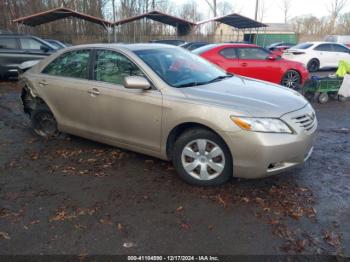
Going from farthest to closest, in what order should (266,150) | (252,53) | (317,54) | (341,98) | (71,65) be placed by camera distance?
1. (317,54)
2. (252,53)
3. (341,98)
4. (71,65)
5. (266,150)

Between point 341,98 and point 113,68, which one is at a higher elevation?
point 113,68

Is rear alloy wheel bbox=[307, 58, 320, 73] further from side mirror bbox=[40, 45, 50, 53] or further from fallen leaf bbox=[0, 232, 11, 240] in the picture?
fallen leaf bbox=[0, 232, 11, 240]

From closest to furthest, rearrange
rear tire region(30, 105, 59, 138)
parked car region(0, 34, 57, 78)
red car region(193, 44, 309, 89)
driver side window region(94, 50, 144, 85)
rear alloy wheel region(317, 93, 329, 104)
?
driver side window region(94, 50, 144, 85) → rear tire region(30, 105, 59, 138) → rear alloy wheel region(317, 93, 329, 104) → red car region(193, 44, 309, 89) → parked car region(0, 34, 57, 78)

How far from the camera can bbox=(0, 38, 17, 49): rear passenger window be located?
40.8ft

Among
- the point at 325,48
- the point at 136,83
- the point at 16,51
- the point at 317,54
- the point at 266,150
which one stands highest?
the point at 136,83

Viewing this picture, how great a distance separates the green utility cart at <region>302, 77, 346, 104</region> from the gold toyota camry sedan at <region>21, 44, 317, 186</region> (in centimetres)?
476

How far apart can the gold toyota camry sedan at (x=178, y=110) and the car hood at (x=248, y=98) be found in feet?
0.04

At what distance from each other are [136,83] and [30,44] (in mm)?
10715

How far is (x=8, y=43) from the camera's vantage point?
41.2 feet

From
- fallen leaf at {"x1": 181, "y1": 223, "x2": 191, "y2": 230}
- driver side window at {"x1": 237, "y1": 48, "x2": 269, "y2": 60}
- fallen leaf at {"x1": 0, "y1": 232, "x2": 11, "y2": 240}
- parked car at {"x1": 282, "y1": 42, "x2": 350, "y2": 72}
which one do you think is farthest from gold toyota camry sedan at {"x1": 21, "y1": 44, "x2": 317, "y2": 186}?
parked car at {"x1": 282, "y1": 42, "x2": 350, "y2": 72}

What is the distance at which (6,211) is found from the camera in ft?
11.3

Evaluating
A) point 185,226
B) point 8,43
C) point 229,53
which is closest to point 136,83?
point 185,226

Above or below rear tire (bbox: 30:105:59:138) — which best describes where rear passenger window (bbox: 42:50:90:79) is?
above

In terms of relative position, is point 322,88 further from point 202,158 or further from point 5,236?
point 5,236
